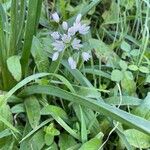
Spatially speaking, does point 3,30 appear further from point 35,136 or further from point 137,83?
point 137,83

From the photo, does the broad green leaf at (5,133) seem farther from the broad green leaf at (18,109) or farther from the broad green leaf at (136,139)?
the broad green leaf at (136,139)

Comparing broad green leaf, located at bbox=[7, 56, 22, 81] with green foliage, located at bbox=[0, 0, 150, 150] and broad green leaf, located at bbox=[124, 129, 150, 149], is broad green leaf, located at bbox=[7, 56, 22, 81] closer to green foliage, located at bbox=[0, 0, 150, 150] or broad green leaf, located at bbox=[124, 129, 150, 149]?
green foliage, located at bbox=[0, 0, 150, 150]

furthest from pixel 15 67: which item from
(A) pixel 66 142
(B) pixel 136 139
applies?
(B) pixel 136 139

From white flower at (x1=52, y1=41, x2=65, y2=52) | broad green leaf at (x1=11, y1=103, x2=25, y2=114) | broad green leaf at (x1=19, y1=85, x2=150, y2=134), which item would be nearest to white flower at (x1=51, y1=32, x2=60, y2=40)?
white flower at (x1=52, y1=41, x2=65, y2=52)

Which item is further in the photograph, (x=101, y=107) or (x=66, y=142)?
(x=66, y=142)

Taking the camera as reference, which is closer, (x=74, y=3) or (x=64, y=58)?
(x=64, y=58)

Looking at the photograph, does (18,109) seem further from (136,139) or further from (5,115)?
(136,139)

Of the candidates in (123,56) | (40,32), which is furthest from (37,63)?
(123,56)
